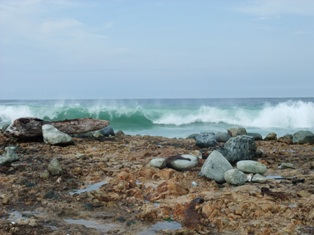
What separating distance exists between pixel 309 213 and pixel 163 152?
12.4 feet

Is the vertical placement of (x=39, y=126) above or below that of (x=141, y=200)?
above

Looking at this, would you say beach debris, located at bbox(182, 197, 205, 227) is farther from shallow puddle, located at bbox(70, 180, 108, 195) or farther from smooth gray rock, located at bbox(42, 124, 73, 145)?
smooth gray rock, located at bbox(42, 124, 73, 145)

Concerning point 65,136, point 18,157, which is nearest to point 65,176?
point 18,157

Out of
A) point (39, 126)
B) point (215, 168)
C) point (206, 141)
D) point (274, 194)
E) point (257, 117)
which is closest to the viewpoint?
point (274, 194)

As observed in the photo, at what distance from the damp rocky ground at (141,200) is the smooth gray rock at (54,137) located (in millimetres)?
1378

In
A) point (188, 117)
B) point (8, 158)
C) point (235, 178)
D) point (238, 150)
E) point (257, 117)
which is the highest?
point (238, 150)

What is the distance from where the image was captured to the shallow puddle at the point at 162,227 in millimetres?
4079

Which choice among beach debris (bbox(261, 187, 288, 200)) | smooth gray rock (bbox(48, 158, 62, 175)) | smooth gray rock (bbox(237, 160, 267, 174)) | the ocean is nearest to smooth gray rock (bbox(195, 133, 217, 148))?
smooth gray rock (bbox(237, 160, 267, 174))

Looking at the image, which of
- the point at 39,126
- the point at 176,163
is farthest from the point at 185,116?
the point at 176,163

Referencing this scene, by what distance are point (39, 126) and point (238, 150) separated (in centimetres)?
442

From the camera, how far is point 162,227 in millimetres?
4211

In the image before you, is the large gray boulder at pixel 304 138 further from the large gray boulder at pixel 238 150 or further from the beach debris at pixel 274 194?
the beach debris at pixel 274 194

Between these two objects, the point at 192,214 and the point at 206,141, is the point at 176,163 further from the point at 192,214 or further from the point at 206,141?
the point at 206,141

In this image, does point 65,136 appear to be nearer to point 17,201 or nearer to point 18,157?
point 18,157
